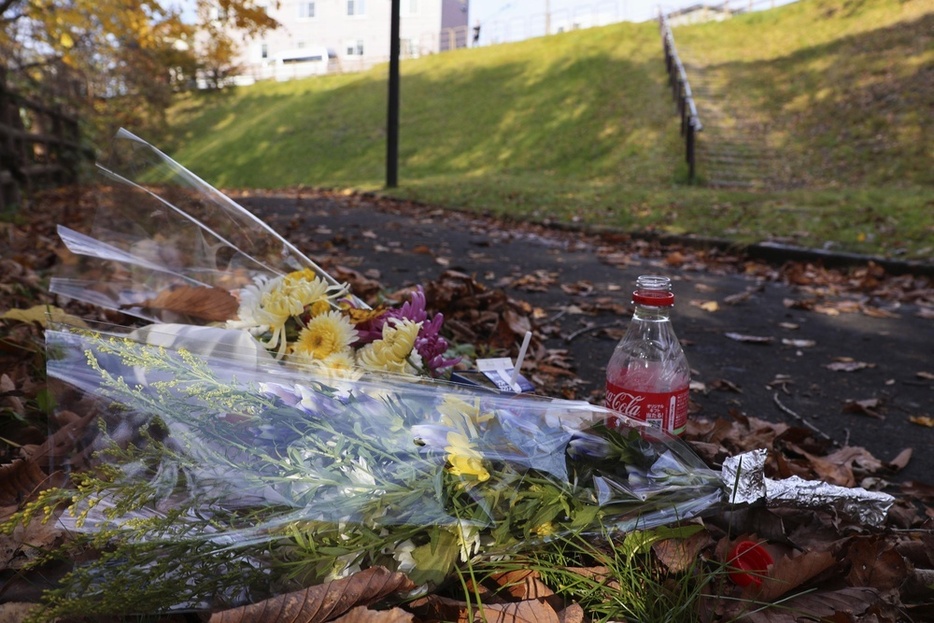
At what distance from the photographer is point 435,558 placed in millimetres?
1252

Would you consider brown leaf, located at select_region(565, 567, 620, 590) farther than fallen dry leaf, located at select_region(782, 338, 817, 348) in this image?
No

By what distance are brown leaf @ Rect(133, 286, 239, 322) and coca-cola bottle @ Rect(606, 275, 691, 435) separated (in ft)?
3.74

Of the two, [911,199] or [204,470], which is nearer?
[204,470]

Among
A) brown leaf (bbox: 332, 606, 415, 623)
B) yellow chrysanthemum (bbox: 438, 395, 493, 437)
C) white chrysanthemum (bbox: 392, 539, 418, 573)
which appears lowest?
brown leaf (bbox: 332, 606, 415, 623)

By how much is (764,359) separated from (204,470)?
9.77 ft

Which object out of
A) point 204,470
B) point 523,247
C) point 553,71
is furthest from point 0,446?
point 553,71

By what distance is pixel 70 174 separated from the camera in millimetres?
12164

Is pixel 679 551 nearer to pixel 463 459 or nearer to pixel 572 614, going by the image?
pixel 572 614

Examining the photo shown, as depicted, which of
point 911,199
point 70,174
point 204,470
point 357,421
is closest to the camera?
point 204,470

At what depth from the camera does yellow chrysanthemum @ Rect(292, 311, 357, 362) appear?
5.91ft

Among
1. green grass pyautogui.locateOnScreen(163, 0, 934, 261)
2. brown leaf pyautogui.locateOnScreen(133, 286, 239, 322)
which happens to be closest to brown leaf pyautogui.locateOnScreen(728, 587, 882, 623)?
brown leaf pyautogui.locateOnScreen(133, 286, 239, 322)

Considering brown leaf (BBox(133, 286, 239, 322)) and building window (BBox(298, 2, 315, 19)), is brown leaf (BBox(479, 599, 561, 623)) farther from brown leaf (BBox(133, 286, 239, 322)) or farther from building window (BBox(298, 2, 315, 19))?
building window (BBox(298, 2, 315, 19))

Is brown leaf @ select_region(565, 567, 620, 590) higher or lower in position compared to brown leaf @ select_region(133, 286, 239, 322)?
lower

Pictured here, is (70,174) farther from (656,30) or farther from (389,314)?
(656,30)
